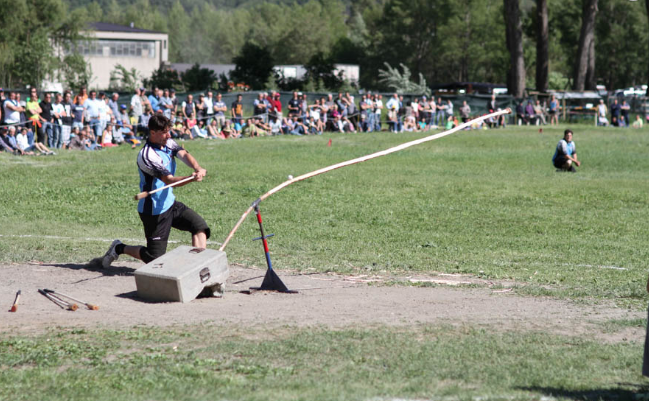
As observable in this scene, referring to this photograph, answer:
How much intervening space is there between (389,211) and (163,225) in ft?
25.0

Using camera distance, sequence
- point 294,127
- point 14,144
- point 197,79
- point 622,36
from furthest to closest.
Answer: point 622,36 < point 197,79 < point 294,127 < point 14,144

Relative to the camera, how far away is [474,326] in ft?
24.7

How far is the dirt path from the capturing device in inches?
299

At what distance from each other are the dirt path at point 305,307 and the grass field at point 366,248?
38 centimetres

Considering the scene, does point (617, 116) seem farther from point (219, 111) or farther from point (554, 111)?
point (219, 111)

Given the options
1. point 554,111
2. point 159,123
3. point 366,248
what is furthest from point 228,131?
point 159,123

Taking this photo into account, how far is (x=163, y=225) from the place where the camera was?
942 cm

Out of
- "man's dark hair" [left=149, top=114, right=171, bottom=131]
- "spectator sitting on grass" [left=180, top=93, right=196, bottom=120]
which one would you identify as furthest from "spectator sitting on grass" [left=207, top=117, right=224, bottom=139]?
"man's dark hair" [left=149, top=114, right=171, bottom=131]

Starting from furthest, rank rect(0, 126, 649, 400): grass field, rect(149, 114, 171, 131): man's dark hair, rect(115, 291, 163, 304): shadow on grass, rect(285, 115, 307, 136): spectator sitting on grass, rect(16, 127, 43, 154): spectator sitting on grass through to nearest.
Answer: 1. rect(285, 115, 307, 136): spectator sitting on grass
2. rect(16, 127, 43, 154): spectator sitting on grass
3. rect(149, 114, 171, 131): man's dark hair
4. rect(115, 291, 163, 304): shadow on grass
5. rect(0, 126, 649, 400): grass field

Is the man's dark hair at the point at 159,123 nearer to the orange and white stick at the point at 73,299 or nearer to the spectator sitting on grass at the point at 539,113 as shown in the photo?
the orange and white stick at the point at 73,299

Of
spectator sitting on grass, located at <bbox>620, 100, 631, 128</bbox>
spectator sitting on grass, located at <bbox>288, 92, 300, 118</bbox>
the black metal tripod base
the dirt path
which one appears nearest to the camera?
the dirt path

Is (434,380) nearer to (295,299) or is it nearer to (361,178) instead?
(295,299)

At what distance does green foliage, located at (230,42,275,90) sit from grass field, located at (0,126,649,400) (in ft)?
94.9

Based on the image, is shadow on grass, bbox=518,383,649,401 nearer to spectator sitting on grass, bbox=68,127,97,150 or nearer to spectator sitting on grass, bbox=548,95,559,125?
spectator sitting on grass, bbox=68,127,97,150
